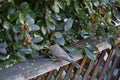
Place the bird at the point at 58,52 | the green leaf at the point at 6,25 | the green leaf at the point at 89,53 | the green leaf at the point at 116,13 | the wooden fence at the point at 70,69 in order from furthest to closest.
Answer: the green leaf at the point at 116,13 < the green leaf at the point at 89,53 < the bird at the point at 58,52 < the wooden fence at the point at 70,69 < the green leaf at the point at 6,25

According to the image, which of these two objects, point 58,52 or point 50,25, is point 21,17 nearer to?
point 50,25

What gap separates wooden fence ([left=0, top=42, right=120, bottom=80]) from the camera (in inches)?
55.4

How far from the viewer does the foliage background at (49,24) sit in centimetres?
136

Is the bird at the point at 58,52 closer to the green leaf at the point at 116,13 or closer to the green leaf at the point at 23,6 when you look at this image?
the green leaf at the point at 23,6

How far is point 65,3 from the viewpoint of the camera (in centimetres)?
153

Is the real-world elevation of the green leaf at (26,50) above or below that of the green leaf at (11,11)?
below

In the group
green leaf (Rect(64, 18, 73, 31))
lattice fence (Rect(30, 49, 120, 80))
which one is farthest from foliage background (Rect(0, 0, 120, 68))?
lattice fence (Rect(30, 49, 120, 80))

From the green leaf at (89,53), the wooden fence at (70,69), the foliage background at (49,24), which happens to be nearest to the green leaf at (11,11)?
the foliage background at (49,24)

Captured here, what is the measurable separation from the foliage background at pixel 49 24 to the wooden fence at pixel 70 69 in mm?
57

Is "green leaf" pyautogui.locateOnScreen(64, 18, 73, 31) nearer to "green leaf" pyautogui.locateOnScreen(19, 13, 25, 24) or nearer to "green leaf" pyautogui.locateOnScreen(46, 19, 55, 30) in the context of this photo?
"green leaf" pyautogui.locateOnScreen(46, 19, 55, 30)

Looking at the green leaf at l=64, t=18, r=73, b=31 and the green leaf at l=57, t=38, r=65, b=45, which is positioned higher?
the green leaf at l=64, t=18, r=73, b=31

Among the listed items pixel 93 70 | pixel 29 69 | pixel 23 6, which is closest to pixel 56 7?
pixel 23 6

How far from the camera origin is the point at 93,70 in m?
2.10

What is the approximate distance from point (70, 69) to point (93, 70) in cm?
30
